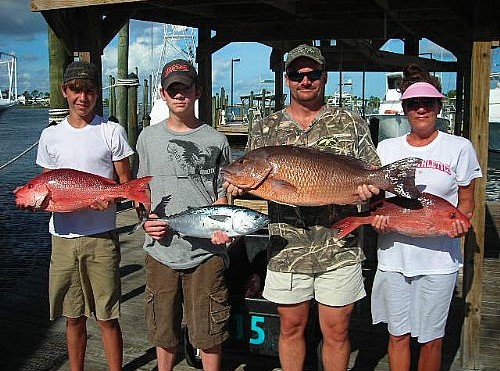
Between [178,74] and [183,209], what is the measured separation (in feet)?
2.48

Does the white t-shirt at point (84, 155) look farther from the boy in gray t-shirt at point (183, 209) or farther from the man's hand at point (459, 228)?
the man's hand at point (459, 228)

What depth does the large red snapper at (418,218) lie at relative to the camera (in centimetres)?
310

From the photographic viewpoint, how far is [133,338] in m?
4.91

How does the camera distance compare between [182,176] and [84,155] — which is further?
[84,155]

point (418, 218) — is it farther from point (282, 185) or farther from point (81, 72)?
point (81, 72)

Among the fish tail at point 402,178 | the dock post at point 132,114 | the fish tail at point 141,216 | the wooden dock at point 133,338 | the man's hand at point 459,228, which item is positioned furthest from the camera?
the dock post at point 132,114

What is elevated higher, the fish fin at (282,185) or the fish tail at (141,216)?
the fish fin at (282,185)

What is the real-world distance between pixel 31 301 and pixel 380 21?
5516 mm

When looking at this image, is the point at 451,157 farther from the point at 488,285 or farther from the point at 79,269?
the point at 488,285

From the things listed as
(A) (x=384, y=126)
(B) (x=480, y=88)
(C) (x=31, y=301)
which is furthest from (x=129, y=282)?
(A) (x=384, y=126)

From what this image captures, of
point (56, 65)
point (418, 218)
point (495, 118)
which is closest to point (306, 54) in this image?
point (418, 218)

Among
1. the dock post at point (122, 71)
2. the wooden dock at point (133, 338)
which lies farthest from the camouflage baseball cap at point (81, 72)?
the dock post at point (122, 71)

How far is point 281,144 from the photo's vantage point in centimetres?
329

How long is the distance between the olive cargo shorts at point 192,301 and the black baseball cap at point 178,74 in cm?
101
